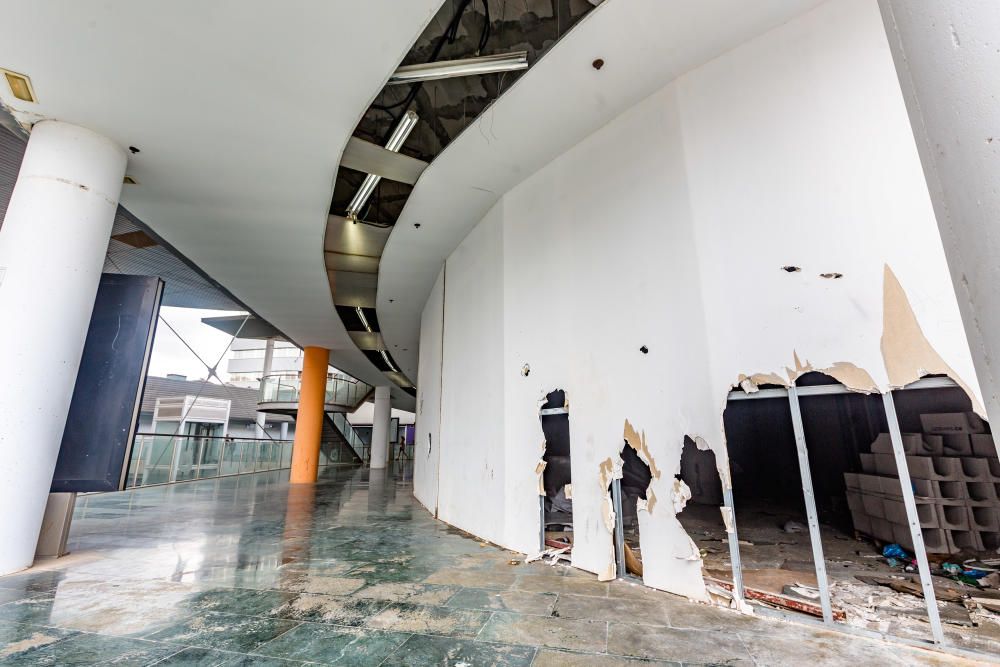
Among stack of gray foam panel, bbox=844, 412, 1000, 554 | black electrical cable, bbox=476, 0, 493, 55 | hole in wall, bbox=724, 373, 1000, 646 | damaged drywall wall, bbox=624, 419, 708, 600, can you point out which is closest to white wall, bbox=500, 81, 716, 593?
damaged drywall wall, bbox=624, 419, 708, 600

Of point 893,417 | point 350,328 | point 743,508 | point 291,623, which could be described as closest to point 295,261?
point 350,328

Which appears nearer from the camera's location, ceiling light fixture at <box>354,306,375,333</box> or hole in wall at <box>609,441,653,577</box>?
hole in wall at <box>609,441,653,577</box>

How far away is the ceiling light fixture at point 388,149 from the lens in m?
4.45

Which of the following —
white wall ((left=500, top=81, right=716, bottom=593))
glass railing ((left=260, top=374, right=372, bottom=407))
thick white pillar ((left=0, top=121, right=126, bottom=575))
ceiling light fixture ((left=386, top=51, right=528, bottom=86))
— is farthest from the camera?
glass railing ((left=260, top=374, right=372, bottom=407))

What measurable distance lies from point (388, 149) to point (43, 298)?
335cm

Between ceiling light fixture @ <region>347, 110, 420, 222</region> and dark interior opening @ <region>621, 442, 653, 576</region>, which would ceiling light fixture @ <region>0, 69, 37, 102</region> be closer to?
ceiling light fixture @ <region>347, 110, 420, 222</region>

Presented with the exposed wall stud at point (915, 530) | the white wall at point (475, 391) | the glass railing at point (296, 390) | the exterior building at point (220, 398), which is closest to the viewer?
the exposed wall stud at point (915, 530)

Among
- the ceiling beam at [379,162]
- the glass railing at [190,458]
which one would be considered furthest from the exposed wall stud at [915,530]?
the glass railing at [190,458]

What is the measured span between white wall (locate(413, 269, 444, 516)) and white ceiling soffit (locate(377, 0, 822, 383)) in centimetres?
200

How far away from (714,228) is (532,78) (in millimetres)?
1929

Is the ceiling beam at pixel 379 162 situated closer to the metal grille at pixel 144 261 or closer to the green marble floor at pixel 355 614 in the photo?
the metal grille at pixel 144 261

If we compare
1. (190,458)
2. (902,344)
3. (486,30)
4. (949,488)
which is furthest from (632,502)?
(190,458)

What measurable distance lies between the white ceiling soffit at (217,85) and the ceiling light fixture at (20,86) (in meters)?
0.07

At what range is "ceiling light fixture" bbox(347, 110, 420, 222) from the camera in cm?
445
